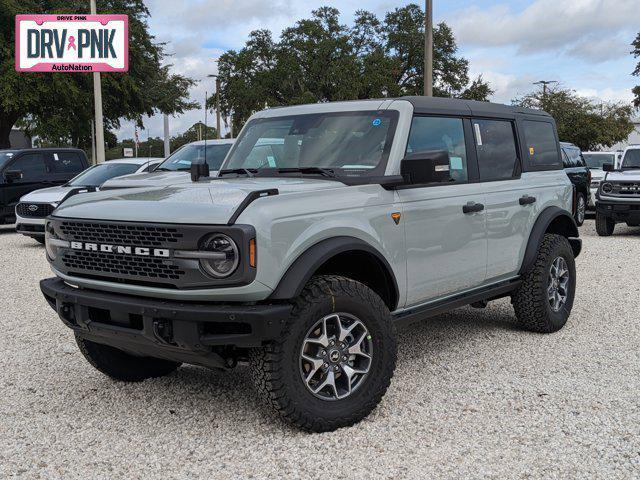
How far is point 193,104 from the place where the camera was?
34.8 metres

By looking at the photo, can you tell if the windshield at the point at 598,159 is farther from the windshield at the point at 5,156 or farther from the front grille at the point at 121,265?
the front grille at the point at 121,265

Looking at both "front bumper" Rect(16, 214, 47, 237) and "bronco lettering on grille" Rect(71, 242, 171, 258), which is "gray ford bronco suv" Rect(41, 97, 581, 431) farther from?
"front bumper" Rect(16, 214, 47, 237)

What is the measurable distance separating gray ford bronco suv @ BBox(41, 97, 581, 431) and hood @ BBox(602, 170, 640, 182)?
9.14m

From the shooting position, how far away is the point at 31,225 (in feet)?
41.1

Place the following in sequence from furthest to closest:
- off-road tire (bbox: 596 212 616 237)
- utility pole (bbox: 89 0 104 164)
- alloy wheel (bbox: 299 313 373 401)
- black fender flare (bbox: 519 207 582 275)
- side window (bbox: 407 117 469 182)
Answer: utility pole (bbox: 89 0 104 164) → off-road tire (bbox: 596 212 616 237) → black fender flare (bbox: 519 207 582 275) → side window (bbox: 407 117 469 182) → alloy wheel (bbox: 299 313 373 401)

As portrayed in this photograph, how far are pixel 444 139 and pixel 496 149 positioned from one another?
0.71 metres

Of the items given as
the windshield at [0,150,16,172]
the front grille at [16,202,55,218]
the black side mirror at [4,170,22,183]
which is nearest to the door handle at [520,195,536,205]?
the front grille at [16,202,55,218]

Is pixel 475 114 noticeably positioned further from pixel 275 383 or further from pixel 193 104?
pixel 193 104

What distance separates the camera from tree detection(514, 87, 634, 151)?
5169 cm

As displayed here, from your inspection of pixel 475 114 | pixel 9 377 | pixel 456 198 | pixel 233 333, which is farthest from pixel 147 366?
pixel 475 114

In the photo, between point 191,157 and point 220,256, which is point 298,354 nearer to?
point 220,256

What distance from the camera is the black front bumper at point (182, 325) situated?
341 cm

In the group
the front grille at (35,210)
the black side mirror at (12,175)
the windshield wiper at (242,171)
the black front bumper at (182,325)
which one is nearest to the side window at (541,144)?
the windshield wiper at (242,171)

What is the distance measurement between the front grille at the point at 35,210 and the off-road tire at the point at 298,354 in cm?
989
